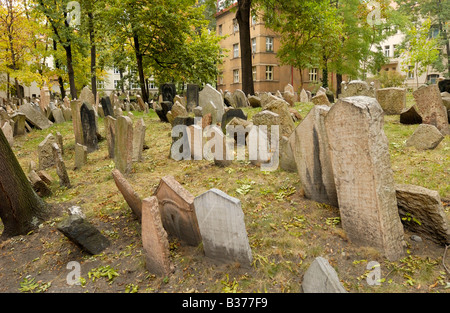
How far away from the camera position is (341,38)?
25.4m

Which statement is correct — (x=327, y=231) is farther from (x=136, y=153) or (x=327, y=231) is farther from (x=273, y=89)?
(x=273, y=89)

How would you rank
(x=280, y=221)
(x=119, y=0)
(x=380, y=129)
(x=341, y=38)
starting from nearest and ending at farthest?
(x=380, y=129) → (x=280, y=221) → (x=119, y=0) → (x=341, y=38)

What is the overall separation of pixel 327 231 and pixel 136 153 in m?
4.96

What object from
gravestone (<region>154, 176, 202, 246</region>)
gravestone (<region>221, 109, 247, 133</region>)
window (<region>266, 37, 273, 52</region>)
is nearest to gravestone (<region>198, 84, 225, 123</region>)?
gravestone (<region>221, 109, 247, 133</region>)

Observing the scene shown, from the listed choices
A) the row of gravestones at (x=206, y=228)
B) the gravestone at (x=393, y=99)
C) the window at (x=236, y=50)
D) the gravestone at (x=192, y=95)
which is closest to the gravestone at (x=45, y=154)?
the row of gravestones at (x=206, y=228)

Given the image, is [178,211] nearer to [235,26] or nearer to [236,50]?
[235,26]

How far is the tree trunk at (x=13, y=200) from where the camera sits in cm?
473

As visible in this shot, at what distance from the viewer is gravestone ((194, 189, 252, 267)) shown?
11.1 feet

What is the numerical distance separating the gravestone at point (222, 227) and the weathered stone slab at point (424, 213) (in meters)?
2.06

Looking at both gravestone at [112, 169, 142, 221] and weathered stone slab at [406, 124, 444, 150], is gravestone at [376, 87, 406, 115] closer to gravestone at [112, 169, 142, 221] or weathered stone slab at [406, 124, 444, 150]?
weathered stone slab at [406, 124, 444, 150]

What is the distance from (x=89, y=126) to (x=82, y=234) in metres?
5.49

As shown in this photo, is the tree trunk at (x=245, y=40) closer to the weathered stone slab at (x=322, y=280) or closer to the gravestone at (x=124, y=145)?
the gravestone at (x=124, y=145)
